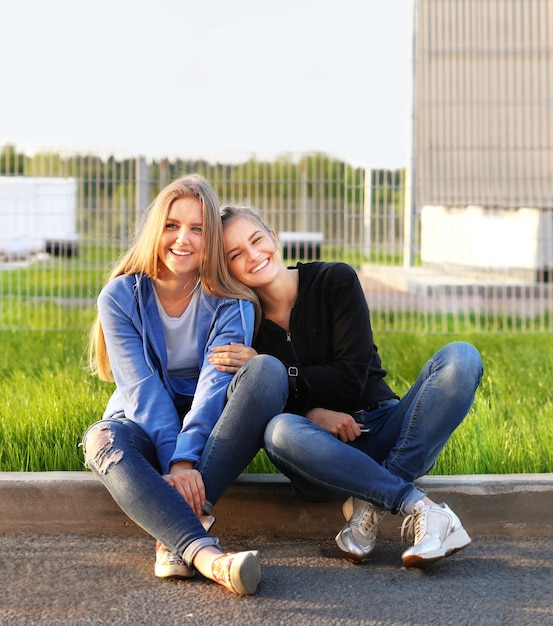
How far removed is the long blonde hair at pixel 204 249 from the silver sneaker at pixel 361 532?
779 mm

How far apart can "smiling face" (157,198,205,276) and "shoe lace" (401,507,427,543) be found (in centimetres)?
112

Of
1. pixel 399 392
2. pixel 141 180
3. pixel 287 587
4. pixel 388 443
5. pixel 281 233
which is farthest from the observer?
pixel 141 180

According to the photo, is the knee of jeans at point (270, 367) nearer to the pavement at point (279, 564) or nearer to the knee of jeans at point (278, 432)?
the knee of jeans at point (278, 432)

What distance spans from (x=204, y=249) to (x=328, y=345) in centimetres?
54

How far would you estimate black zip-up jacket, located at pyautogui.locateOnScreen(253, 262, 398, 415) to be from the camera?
329 cm

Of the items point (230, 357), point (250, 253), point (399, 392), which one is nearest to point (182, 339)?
point (230, 357)

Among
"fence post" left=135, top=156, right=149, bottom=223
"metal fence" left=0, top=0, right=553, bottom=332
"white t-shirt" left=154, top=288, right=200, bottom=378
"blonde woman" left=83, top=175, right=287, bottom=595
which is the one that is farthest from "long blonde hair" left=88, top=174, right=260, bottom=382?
"fence post" left=135, top=156, right=149, bottom=223

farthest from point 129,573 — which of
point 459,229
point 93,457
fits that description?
point 459,229

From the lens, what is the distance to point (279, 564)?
3107 mm

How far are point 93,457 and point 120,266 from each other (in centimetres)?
76

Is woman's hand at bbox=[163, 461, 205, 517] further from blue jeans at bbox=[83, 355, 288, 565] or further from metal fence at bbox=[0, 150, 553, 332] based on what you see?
metal fence at bbox=[0, 150, 553, 332]

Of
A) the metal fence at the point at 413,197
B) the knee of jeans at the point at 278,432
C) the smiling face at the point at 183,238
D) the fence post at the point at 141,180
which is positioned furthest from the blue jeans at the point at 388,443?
the fence post at the point at 141,180

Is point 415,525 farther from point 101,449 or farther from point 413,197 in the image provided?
point 413,197

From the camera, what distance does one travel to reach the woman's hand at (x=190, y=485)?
295cm
